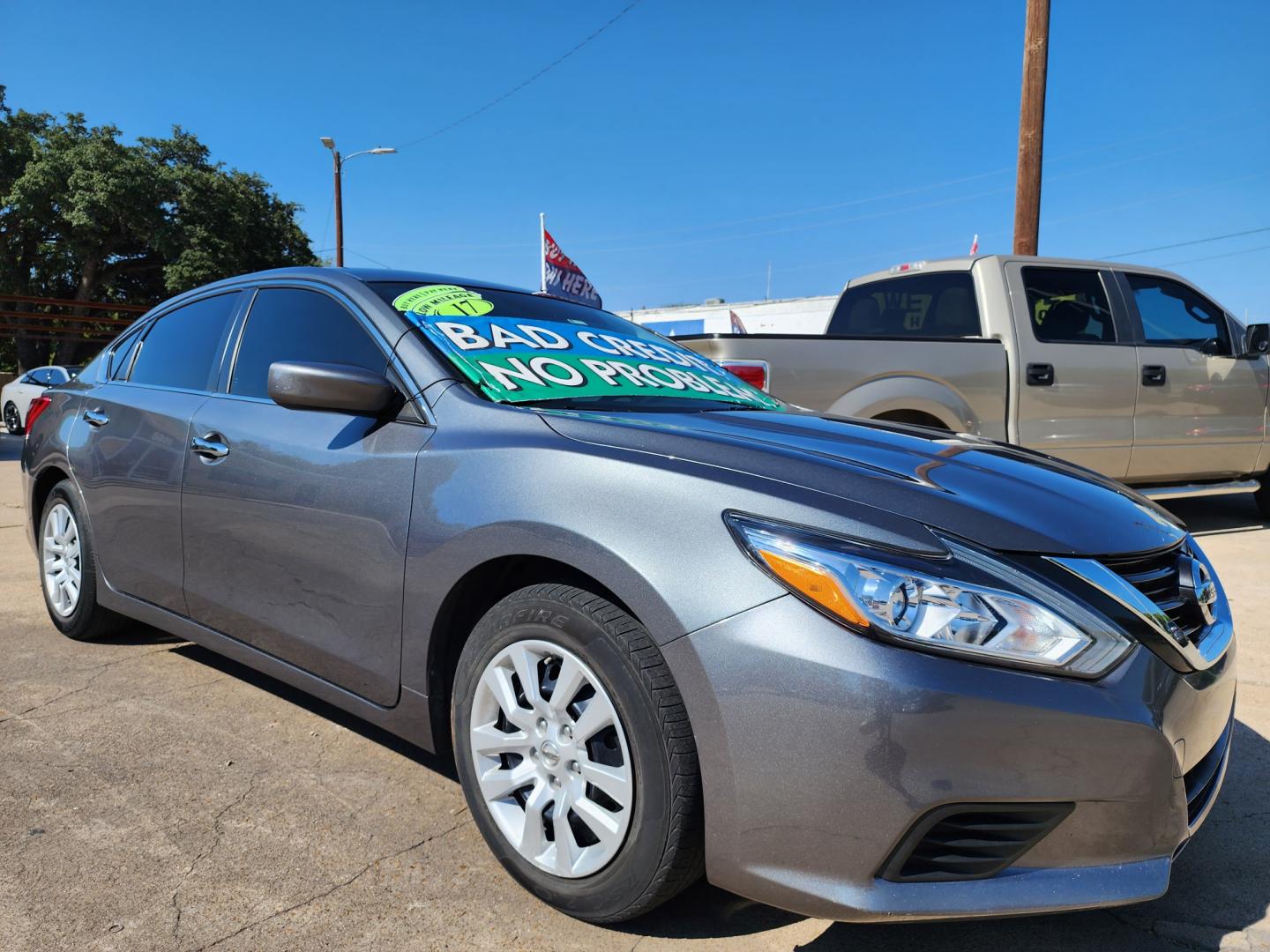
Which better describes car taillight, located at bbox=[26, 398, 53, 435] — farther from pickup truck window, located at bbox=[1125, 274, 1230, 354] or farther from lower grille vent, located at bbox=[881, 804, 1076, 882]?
pickup truck window, located at bbox=[1125, 274, 1230, 354]

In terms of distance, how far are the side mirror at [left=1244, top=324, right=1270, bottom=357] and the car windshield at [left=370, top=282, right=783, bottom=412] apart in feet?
17.6

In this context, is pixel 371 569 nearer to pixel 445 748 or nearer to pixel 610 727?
pixel 445 748

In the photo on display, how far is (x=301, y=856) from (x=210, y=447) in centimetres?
137

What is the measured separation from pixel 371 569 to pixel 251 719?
1149 millimetres

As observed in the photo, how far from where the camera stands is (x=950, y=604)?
1.67 m

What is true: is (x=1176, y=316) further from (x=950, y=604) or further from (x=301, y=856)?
(x=301, y=856)

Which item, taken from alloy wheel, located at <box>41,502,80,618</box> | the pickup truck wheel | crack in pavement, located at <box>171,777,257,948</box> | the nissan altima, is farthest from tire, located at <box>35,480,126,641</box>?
the pickup truck wheel

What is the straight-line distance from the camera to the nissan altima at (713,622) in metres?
1.65

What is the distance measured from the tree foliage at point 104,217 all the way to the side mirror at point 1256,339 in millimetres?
26461

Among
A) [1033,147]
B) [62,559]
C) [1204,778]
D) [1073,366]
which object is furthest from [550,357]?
[1033,147]

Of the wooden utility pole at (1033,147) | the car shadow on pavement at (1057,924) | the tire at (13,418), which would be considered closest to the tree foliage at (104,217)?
the tire at (13,418)

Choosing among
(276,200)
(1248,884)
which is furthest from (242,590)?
(276,200)

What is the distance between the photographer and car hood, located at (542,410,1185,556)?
1847 millimetres

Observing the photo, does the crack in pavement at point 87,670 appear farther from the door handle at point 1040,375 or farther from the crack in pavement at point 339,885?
the door handle at point 1040,375
